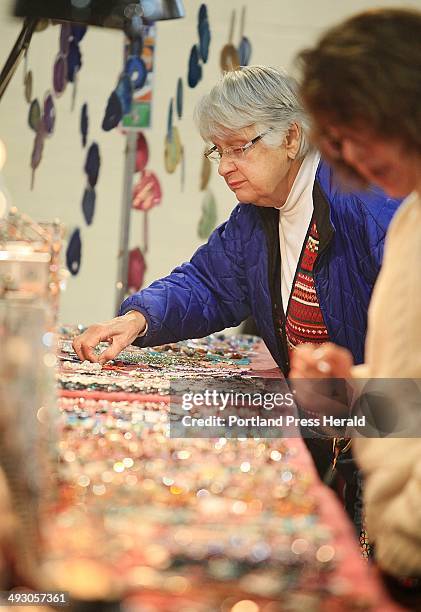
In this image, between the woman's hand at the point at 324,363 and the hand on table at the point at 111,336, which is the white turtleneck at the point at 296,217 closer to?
the hand on table at the point at 111,336

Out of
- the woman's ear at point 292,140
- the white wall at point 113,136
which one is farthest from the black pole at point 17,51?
the woman's ear at point 292,140

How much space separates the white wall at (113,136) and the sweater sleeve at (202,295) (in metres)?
2.61

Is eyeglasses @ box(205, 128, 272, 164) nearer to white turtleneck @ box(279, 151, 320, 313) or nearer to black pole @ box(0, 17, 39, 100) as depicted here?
white turtleneck @ box(279, 151, 320, 313)

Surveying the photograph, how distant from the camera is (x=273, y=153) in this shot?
220 cm

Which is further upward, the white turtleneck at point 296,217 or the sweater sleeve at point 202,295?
the white turtleneck at point 296,217

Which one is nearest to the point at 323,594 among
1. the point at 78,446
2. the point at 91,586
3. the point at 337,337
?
the point at 91,586

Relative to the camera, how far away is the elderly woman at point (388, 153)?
101cm

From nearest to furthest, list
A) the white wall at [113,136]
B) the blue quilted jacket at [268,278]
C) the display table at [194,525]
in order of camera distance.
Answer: the display table at [194,525]
the blue quilted jacket at [268,278]
the white wall at [113,136]

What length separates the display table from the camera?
89 cm

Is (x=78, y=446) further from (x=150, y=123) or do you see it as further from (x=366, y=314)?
(x=150, y=123)

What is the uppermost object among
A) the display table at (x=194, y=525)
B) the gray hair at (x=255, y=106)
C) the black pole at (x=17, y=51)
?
the black pole at (x=17, y=51)

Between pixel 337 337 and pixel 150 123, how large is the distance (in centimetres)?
319

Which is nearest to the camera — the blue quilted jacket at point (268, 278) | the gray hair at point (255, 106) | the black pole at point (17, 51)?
the blue quilted jacket at point (268, 278)

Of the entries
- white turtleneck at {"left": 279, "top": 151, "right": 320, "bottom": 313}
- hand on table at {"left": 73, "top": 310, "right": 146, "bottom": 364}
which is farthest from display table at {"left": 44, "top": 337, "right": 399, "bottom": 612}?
white turtleneck at {"left": 279, "top": 151, "right": 320, "bottom": 313}
